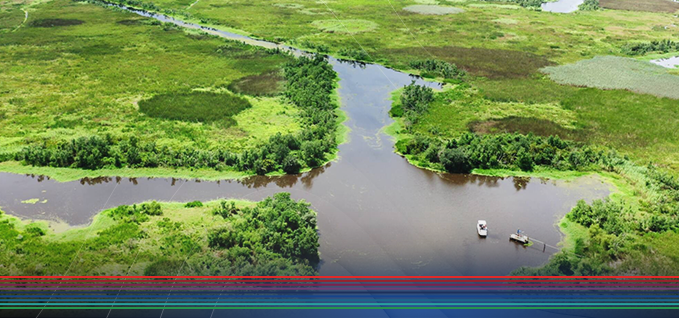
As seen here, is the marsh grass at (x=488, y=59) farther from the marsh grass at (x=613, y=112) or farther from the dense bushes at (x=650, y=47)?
the dense bushes at (x=650, y=47)

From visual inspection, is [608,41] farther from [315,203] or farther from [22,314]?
[22,314]

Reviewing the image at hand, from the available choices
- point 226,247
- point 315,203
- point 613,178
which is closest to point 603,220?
point 613,178

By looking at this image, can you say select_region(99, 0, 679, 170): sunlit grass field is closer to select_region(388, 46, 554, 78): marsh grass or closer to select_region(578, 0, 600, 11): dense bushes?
select_region(388, 46, 554, 78): marsh grass

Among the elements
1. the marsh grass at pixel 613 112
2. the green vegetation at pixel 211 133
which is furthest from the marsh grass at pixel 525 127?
the green vegetation at pixel 211 133

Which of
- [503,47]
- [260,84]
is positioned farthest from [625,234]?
[503,47]

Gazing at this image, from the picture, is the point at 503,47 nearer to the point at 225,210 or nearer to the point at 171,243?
the point at 225,210

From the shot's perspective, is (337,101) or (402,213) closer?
(402,213)

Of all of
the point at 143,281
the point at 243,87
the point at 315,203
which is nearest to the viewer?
the point at 143,281
